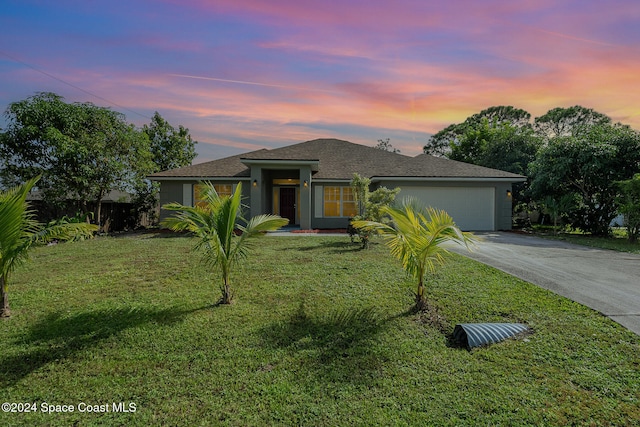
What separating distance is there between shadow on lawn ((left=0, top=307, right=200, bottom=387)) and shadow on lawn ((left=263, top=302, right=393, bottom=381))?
5.61 ft

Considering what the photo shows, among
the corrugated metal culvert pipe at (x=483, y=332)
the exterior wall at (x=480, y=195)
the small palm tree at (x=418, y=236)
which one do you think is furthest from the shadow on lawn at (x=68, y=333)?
the exterior wall at (x=480, y=195)

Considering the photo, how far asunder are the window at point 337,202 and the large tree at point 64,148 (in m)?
9.96

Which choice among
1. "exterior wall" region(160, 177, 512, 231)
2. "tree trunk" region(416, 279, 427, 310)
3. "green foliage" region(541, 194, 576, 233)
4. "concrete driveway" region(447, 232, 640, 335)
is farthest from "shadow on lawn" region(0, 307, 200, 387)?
"green foliage" region(541, 194, 576, 233)

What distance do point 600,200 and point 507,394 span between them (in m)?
16.0

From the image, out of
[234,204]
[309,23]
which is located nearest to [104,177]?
[309,23]

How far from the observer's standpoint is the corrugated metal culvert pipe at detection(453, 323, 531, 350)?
3746mm

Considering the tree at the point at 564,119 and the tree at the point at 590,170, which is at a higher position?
the tree at the point at 564,119

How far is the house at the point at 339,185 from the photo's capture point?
48.0ft

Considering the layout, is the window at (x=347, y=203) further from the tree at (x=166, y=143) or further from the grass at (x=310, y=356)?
the tree at (x=166, y=143)

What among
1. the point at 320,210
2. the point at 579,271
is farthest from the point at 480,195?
the point at 579,271

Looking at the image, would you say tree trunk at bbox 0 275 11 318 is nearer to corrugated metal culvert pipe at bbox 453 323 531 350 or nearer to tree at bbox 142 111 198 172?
corrugated metal culvert pipe at bbox 453 323 531 350

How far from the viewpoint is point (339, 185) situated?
1592 cm

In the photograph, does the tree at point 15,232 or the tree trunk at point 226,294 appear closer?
the tree at point 15,232

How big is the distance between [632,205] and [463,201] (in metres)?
5.85
